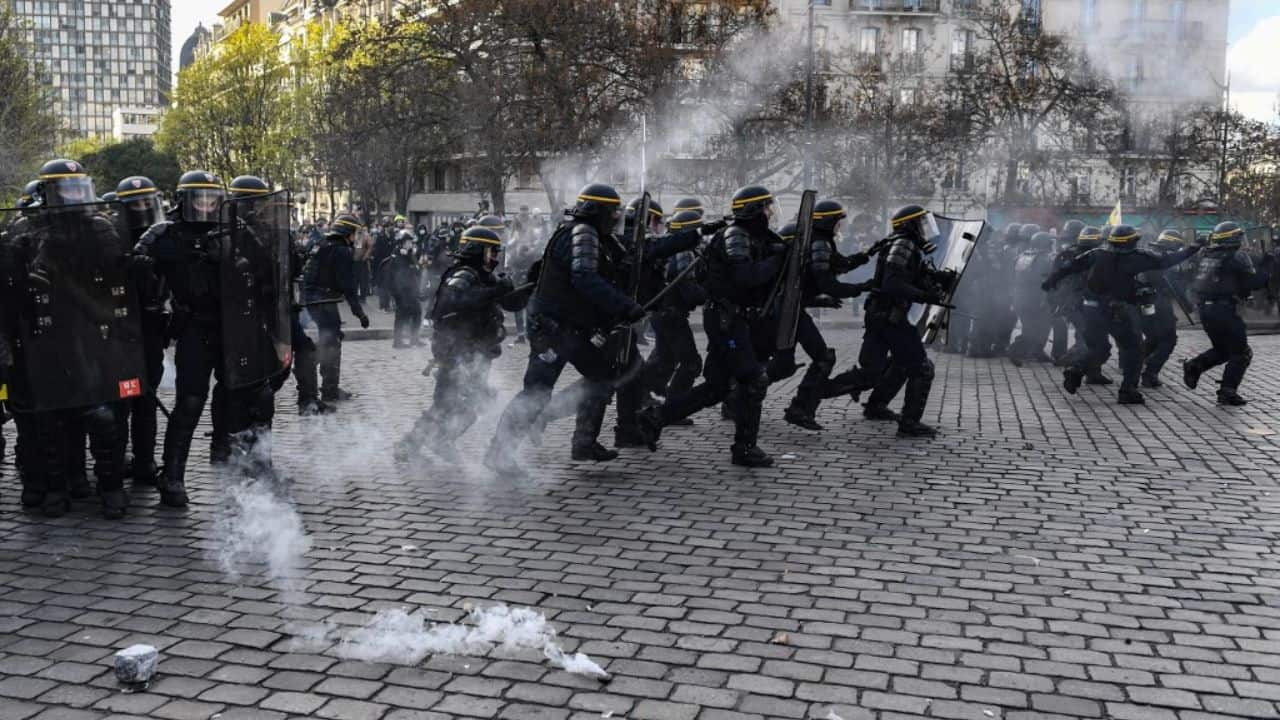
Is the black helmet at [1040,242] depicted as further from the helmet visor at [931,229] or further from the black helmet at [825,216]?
the black helmet at [825,216]

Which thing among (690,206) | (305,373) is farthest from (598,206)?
(305,373)

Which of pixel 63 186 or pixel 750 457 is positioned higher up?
pixel 63 186

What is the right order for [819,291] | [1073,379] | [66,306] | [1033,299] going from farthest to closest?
[1033,299] < [1073,379] < [819,291] < [66,306]

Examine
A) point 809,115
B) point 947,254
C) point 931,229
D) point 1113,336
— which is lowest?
point 1113,336

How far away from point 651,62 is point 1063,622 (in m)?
24.9

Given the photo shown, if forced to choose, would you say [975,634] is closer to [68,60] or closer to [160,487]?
[160,487]

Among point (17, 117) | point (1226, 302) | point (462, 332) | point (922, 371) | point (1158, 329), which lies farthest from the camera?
point (17, 117)

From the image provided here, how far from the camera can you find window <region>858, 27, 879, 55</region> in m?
33.4

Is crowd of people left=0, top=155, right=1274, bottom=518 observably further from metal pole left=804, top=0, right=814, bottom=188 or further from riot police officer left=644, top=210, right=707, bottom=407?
metal pole left=804, top=0, right=814, bottom=188

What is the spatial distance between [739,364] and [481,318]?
1.72 meters

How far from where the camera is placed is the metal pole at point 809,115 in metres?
27.4

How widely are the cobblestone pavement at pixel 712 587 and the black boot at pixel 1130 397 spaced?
2.48 metres

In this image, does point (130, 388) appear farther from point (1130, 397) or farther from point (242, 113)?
point (242, 113)

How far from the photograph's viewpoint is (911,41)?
112 feet
